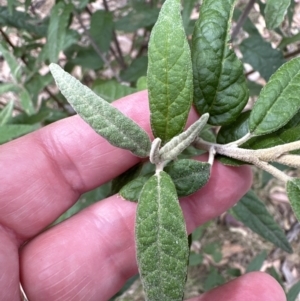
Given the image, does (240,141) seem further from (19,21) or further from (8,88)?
(19,21)

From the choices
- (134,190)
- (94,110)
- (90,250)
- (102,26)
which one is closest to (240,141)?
(134,190)

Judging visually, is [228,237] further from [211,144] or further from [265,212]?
[211,144]

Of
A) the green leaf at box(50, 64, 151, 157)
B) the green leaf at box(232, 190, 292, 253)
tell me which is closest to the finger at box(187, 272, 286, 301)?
the green leaf at box(232, 190, 292, 253)

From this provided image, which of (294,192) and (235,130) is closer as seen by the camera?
(294,192)

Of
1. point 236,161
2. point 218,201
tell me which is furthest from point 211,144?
point 218,201

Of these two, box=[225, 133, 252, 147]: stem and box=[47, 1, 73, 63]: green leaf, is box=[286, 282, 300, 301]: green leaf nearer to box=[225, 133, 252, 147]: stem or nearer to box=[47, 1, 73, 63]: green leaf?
box=[225, 133, 252, 147]: stem

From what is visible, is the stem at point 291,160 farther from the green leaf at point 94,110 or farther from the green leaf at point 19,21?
the green leaf at point 19,21
